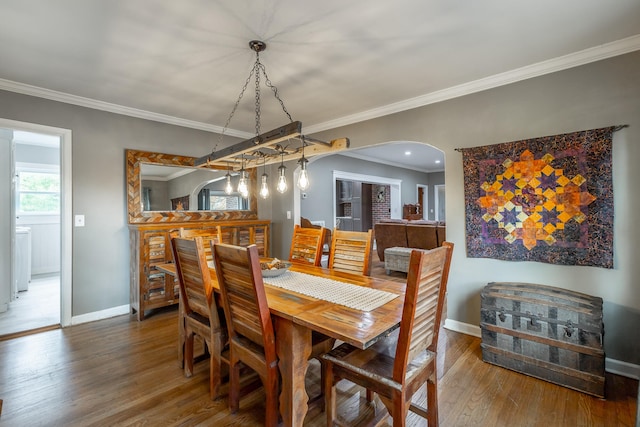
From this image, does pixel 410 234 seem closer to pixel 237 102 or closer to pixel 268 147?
pixel 237 102

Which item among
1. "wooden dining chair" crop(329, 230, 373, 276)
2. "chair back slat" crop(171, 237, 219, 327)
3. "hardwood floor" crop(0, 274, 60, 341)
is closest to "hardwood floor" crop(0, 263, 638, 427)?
"hardwood floor" crop(0, 274, 60, 341)

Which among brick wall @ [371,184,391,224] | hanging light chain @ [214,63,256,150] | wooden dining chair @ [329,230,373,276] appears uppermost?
hanging light chain @ [214,63,256,150]

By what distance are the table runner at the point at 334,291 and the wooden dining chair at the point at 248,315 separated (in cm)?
35

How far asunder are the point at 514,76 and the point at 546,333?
6.81 feet

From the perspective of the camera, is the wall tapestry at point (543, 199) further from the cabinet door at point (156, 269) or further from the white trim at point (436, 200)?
the white trim at point (436, 200)

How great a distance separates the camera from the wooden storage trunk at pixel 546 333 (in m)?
1.96

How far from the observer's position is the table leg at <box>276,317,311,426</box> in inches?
57.6

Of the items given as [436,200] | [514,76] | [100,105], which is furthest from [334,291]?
[436,200]

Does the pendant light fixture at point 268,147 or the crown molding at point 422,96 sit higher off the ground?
the crown molding at point 422,96

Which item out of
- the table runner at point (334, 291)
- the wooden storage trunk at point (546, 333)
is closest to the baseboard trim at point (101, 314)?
the table runner at point (334, 291)

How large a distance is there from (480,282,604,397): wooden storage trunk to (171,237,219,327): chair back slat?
2084 mm

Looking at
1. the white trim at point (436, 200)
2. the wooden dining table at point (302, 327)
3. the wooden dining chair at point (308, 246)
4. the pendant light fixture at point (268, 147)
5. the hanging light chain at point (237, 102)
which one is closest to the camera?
the wooden dining table at point (302, 327)

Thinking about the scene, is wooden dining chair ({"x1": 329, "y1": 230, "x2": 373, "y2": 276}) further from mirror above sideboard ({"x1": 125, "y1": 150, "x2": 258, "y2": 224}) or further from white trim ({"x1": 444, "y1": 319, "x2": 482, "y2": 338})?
mirror above sideboard ({"x1": 125, "y1": 150, "x2": 258, "y2": 224})

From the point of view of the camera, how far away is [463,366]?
2340 mm
